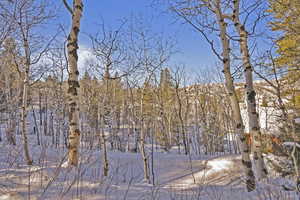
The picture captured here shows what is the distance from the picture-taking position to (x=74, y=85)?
4625 mm

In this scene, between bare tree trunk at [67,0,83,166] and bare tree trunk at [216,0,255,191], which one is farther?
bare tree trunk at [216,0,255,191]

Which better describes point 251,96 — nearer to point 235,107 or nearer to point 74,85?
point 235,107

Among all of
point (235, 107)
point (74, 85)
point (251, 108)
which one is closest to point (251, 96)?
point (251, 108)

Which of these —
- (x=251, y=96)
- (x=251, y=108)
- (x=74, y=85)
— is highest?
(x=74, y=85)

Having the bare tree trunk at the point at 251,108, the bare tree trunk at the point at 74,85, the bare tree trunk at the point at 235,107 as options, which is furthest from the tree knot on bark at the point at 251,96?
the bare tree trunk at the point at 74,85

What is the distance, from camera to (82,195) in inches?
100

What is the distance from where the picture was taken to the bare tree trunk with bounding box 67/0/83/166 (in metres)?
4.30

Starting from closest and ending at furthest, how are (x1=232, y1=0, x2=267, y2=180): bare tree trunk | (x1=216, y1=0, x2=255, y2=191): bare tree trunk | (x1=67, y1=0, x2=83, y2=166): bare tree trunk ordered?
(x1=67, y1=0, x2=83, y2=166): bare tree trunk → (x1=216, y1=0, x2=255, y2=191): bare tree trunk → (x1=232, y1=0, x2=267, y2=180): bare tree trunk

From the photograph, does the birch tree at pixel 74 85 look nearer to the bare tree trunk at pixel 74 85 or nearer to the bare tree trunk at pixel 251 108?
the bare tree trunk at pixel 74 85

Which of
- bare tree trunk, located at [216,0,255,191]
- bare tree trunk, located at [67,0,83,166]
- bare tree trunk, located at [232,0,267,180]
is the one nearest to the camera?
bare tree trunk, located at [67,0,83,166]

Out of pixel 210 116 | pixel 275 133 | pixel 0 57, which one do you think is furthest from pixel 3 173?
pixel 210 116

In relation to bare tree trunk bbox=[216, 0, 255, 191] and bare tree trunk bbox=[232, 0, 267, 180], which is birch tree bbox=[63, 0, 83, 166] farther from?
bare tree trunk bbox=[232, 0, 267, 180]

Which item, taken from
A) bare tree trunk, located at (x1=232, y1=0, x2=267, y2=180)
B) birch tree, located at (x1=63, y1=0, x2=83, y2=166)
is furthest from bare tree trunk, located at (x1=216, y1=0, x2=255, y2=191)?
birch tree, located at (x1=63, y1=0, x2=83, y2=166)

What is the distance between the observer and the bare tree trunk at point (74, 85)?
4.30 meters
